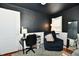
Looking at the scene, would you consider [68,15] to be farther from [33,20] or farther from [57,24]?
[33,20]

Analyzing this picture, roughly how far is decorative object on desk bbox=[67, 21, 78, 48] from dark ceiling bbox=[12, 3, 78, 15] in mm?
322

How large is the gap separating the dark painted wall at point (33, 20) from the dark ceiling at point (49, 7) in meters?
0.07

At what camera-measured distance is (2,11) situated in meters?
1.92

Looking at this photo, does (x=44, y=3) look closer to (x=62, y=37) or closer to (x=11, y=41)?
(x=62, y=37)

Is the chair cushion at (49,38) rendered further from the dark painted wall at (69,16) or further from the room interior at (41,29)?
the dark painted wall at (69,16)

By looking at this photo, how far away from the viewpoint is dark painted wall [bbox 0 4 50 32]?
2014 mm

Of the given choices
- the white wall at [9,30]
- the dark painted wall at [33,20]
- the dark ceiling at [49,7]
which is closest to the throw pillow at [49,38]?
the dark painted wall at [33,20]

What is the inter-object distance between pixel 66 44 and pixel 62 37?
0.15 meters

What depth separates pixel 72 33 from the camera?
1995 millimetres

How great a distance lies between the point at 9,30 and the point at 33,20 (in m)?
0.49

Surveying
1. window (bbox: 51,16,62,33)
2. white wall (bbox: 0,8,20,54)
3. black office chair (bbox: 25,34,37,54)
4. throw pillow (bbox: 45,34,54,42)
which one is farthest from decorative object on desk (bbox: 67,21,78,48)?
white wall (bbox: 0,8,20,54)

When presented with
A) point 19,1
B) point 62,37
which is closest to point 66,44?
point 62,37

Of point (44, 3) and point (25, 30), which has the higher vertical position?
point (44, 3)

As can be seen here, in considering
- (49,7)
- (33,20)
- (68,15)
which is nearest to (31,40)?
(33,20)
